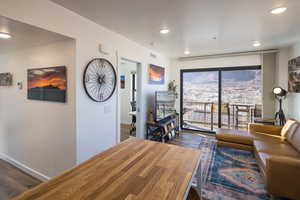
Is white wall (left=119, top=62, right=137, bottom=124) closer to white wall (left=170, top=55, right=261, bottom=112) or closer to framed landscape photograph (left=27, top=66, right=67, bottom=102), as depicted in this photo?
white wall (left=170, top=55, right=261, bottom=112)

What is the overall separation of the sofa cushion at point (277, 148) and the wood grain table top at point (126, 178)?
190 cm

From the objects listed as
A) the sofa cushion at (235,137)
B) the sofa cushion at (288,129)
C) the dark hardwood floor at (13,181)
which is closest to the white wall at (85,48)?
the dark hardwood floor at (13,181)

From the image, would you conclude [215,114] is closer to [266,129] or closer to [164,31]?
[266,129]

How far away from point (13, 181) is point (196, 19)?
396 cm

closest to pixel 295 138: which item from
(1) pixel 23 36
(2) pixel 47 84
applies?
(2) pixel 47 84

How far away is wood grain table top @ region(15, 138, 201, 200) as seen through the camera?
826 mm

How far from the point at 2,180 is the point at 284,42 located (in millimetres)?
6307

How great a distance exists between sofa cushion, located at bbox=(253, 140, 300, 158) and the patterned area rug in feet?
1.38

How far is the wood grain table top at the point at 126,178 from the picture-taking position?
0.83 metres

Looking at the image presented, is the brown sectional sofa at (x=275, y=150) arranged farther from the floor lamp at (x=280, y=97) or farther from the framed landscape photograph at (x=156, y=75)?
the framed landscape photograph at (x=156, y=75)

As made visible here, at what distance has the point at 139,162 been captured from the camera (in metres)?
1.21

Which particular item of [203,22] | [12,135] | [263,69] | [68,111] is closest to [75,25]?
[68,111]

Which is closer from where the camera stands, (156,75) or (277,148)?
(277,148)

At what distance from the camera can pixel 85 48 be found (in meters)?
2.22
